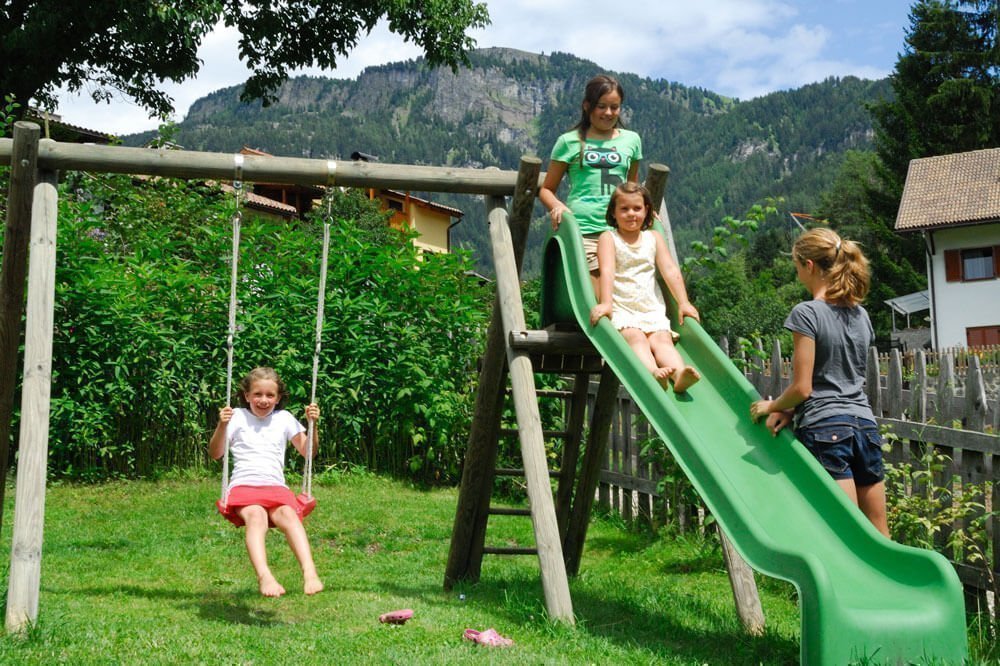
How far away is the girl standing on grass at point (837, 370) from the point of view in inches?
170

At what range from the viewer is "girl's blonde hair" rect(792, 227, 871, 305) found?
4.39 meters

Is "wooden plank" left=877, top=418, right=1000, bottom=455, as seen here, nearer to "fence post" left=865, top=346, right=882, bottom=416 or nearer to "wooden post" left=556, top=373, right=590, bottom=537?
"fence post" left=865, top=346, right=882, bottom=416

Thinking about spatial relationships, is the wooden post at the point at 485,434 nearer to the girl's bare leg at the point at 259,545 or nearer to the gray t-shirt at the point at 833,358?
the girl's bare leg at the point at 259,545

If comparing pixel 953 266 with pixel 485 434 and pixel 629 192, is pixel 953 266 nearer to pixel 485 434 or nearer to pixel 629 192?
pixel 629 192

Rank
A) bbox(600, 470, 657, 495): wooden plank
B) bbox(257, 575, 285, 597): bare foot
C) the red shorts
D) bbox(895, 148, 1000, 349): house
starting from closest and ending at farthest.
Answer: bbox(257, 575, 285, 597): bare foot, the red shorts, bbox(600, 470, 657, 495): wooden plank, bbox(895, 148, 1000, 349): house

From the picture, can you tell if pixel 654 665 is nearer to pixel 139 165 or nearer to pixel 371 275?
pixel 139 165

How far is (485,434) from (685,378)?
1.51 meters

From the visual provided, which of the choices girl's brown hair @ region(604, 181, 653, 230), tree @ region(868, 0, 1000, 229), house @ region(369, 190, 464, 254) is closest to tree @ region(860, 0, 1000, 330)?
tree @ region(868, 0, 1000, 229)

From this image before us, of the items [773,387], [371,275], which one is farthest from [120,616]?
[371,275]

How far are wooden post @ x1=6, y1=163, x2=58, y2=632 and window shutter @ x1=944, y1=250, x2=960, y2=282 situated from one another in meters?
31.8

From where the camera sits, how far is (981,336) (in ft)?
102

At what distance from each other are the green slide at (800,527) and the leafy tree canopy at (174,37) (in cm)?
1165

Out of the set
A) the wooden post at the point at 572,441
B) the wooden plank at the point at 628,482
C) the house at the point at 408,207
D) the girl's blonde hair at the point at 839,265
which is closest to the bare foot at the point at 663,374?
the girl's blonde hair at the point at 839,265

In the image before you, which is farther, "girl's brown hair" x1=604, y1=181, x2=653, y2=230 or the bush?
the bush
